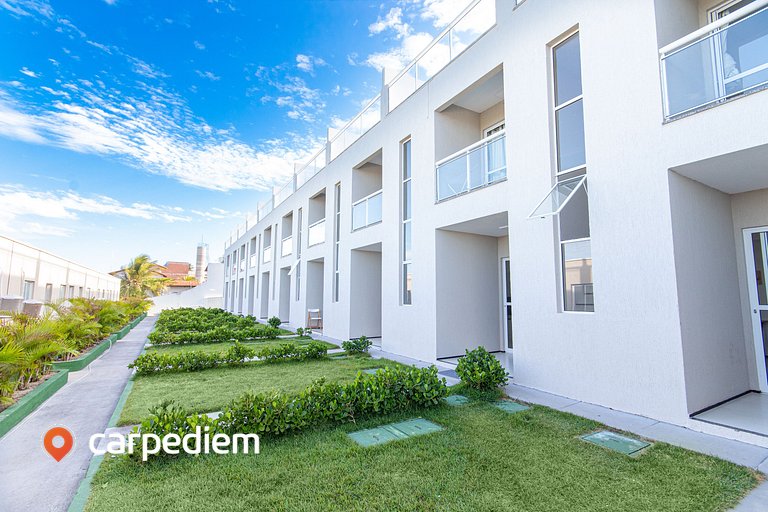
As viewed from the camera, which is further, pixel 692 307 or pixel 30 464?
pixel 692 307

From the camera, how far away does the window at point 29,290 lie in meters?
17.8

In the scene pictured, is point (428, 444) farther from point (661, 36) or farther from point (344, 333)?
point (344, 333)

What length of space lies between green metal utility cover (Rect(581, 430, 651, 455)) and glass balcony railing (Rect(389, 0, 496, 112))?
8.14 m

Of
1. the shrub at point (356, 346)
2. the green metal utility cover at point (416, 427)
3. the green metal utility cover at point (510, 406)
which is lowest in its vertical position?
the green metal utility cover at point (416, 427)

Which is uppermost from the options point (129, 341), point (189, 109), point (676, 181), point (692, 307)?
point (189, 109)

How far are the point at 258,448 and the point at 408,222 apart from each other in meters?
7.72

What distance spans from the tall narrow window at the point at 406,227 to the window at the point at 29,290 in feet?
64.0

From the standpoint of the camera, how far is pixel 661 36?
16.6 ft

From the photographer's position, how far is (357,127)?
1413 centimetres

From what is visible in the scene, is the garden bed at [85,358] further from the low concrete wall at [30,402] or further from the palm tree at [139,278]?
the palm tree at [139,278]

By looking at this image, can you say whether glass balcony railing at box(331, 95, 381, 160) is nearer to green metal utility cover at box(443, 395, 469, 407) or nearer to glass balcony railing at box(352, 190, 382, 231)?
glass balcony railing at box(352, 190, 382, 231)

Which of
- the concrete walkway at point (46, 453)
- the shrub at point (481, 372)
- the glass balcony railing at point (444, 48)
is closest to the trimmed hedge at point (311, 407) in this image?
the concrete walkway at point (46, 453)

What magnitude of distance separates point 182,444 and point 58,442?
1.93 metres

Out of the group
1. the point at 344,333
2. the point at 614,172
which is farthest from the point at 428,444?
the point at 344,333
